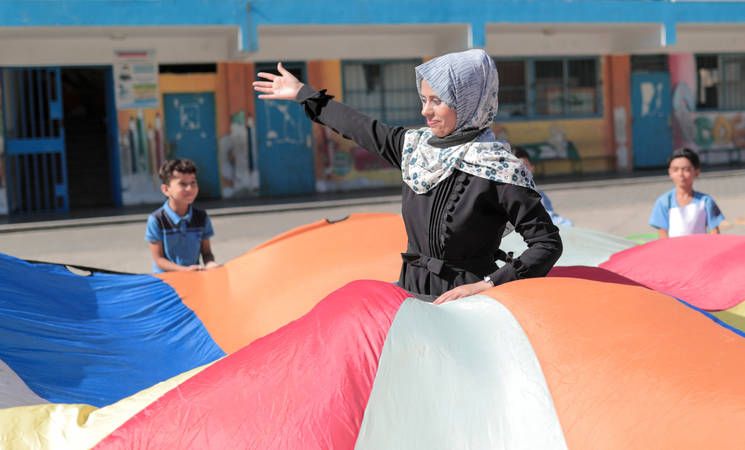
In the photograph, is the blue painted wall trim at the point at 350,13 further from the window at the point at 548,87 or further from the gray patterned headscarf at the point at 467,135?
the gray patterned headscarf at the point at 467,135

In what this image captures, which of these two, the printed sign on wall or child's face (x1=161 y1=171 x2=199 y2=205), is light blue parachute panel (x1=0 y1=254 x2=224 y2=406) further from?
the printed sign on wall

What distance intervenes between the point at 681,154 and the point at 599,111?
51.8ft

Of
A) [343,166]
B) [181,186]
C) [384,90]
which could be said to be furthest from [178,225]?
[384,90]

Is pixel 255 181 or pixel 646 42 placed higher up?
pixel 646 42

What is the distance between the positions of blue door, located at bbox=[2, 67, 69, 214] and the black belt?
14998mm

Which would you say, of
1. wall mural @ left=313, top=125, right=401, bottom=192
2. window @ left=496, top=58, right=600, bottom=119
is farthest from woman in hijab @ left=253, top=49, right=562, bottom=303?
window @ left=496, top=58, right=600, bottom=119

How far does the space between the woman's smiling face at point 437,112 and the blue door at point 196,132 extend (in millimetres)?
15392

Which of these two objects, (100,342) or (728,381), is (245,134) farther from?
(728,381)

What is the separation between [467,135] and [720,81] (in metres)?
21.4

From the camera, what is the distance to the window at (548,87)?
2050 centimetres

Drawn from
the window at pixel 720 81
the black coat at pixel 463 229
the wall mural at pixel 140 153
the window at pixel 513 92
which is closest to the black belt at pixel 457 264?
the black coat at pixel 463 229

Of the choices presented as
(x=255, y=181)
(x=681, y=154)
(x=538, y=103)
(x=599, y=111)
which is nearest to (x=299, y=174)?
(x=255, y=181)

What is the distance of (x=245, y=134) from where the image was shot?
18422mm

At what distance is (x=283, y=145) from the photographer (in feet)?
61.6
